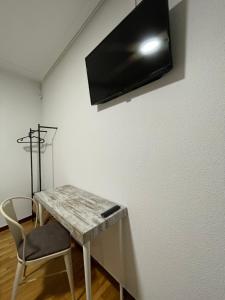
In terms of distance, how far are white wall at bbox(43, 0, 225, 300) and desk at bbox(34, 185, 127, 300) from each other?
134mm

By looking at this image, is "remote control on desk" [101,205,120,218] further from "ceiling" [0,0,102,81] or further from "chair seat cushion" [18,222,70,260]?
"ceiling" [0,0,102,81]

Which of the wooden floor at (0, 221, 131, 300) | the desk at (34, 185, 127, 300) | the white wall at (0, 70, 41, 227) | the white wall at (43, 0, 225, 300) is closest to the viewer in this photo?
the white wall at (43, 0, 225, 300)

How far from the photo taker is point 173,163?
2.70ft

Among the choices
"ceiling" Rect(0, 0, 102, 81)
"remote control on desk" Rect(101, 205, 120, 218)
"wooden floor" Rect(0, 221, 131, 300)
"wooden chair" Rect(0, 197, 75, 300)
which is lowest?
"wooden floor" Rect(0, 221, 131, 300)

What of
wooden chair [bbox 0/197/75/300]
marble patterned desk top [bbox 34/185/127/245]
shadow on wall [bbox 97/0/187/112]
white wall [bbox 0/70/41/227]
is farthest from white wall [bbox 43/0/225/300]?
white wall [bbox 0/70/41/227]

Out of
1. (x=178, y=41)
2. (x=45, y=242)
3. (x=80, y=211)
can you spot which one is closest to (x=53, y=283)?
(x=45, y=242)

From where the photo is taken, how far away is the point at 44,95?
8.36 feet

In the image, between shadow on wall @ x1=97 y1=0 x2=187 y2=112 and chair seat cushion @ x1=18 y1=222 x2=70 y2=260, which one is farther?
chair seat cushion @ x1=18 y1=222 x2=70 y2=260

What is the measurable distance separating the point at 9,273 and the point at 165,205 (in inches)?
68.5

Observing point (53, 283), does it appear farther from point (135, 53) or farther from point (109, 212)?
point (135, 53)

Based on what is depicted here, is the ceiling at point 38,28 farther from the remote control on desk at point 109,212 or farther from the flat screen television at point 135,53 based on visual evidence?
the remote control on desk at point 109,212

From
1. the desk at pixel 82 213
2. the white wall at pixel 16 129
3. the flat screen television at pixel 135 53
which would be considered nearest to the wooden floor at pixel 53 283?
the desk at pixel 82 213

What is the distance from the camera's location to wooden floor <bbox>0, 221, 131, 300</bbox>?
1.21m

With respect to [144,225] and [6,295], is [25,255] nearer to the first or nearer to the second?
[6,295]
